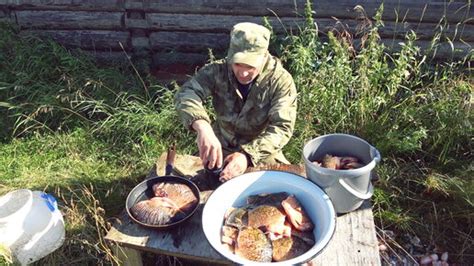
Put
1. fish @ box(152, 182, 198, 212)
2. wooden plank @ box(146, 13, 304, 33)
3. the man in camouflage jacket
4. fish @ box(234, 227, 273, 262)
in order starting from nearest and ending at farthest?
fish @ box(234, 227, 273, 262) → fish @ box(152, 182, 198, 212) → the man in camouflage jacket → wooden plank @ box(146, 13, 304, 33)

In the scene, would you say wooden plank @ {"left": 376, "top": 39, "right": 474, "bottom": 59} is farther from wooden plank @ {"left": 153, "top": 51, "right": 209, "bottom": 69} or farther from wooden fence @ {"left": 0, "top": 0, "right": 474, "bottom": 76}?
wooden plank @ {"left": 153, "top": 51, "right": 209, "bottom": 69}

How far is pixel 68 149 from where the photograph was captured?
14.6 ft

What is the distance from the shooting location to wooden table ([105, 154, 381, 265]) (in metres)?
2.61

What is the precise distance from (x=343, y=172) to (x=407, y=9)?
282 centimetres

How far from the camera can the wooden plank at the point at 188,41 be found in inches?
200

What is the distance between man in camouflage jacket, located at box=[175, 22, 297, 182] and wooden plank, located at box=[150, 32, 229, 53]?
6.06ft

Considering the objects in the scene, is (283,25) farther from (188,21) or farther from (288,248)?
(288,248)

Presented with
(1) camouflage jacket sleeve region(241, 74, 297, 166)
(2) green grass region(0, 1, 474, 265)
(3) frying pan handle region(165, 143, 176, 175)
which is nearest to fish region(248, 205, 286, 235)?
(1) camouflage jacket sleeve region(241, 74, 297, 166)

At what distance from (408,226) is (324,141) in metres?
1.41

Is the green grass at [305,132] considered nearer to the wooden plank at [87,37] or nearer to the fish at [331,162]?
the wooden plank at [87,37]

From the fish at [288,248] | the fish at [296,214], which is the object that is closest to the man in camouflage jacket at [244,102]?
the fish at [296,214]

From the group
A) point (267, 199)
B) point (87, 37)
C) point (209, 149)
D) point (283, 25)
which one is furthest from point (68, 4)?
point (267, 199)

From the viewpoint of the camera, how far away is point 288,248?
2.36 meters

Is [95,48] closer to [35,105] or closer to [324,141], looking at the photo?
[35,105]
